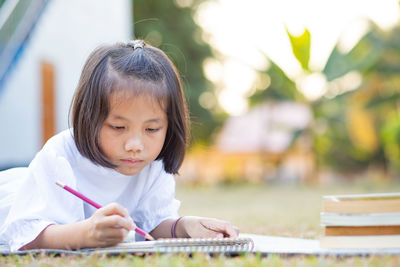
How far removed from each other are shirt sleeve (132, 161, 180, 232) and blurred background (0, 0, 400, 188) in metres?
0.45

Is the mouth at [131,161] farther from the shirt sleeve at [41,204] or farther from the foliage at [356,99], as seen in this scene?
the foliage at [356,99]

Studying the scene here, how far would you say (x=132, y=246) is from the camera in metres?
1.34

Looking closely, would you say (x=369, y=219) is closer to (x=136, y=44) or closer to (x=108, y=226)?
(x=108, y=226)

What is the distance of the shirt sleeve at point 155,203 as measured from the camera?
193 centimetres

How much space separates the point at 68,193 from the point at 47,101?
5434mm

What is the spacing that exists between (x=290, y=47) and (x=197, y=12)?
675 cm

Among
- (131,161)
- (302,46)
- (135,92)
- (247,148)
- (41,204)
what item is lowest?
(41,204)

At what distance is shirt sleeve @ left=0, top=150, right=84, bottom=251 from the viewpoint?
1.51 metres

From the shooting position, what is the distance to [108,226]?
1.34m

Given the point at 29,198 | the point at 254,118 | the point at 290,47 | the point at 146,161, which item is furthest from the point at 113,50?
the point at 254,118

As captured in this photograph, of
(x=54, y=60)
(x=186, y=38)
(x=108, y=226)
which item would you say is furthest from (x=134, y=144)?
(x=186, y=38)

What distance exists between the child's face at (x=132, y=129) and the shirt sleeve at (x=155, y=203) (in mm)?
291

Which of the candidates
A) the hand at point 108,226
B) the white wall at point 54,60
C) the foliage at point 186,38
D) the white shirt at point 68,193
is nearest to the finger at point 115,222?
the hand at point 108,226

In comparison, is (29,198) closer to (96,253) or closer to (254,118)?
(96,253)
